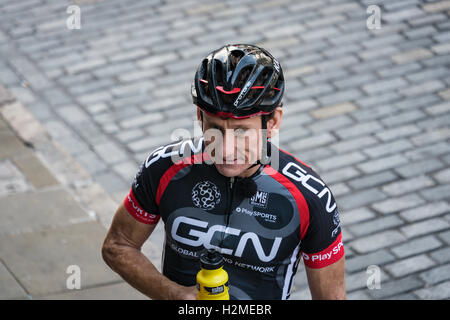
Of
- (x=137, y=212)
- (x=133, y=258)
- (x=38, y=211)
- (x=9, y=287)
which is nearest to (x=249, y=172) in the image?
(x=137, y=212)

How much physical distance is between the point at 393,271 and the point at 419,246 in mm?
402

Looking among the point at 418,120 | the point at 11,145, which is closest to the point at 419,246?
the point at 418,120

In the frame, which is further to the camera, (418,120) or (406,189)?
(418,120)

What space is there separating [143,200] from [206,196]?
1.06 ft

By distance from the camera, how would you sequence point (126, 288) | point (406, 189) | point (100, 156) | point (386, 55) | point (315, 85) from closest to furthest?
point (126, 288) → point (406, 189) → point (100, 156) → point (315, 85) → point (386, 55)

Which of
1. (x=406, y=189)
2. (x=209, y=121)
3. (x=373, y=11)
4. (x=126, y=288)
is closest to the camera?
(x=209, y=121)

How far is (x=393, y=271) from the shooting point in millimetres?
5430

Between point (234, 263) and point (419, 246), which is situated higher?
point (234, 263)

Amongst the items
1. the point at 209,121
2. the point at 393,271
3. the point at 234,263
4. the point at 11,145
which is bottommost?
the point at 393,271

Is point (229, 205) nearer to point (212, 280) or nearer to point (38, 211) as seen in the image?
point (212, 280)

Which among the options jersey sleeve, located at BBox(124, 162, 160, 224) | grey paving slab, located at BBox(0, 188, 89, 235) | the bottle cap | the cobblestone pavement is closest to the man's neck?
jersey sleeve, located at BBox(124, 162, 160, 224)

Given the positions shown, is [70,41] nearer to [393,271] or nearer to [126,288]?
[126,288]

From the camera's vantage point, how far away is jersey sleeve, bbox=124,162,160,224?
322 cm

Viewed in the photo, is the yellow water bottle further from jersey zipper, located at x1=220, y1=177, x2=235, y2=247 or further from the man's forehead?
the man's forehead
